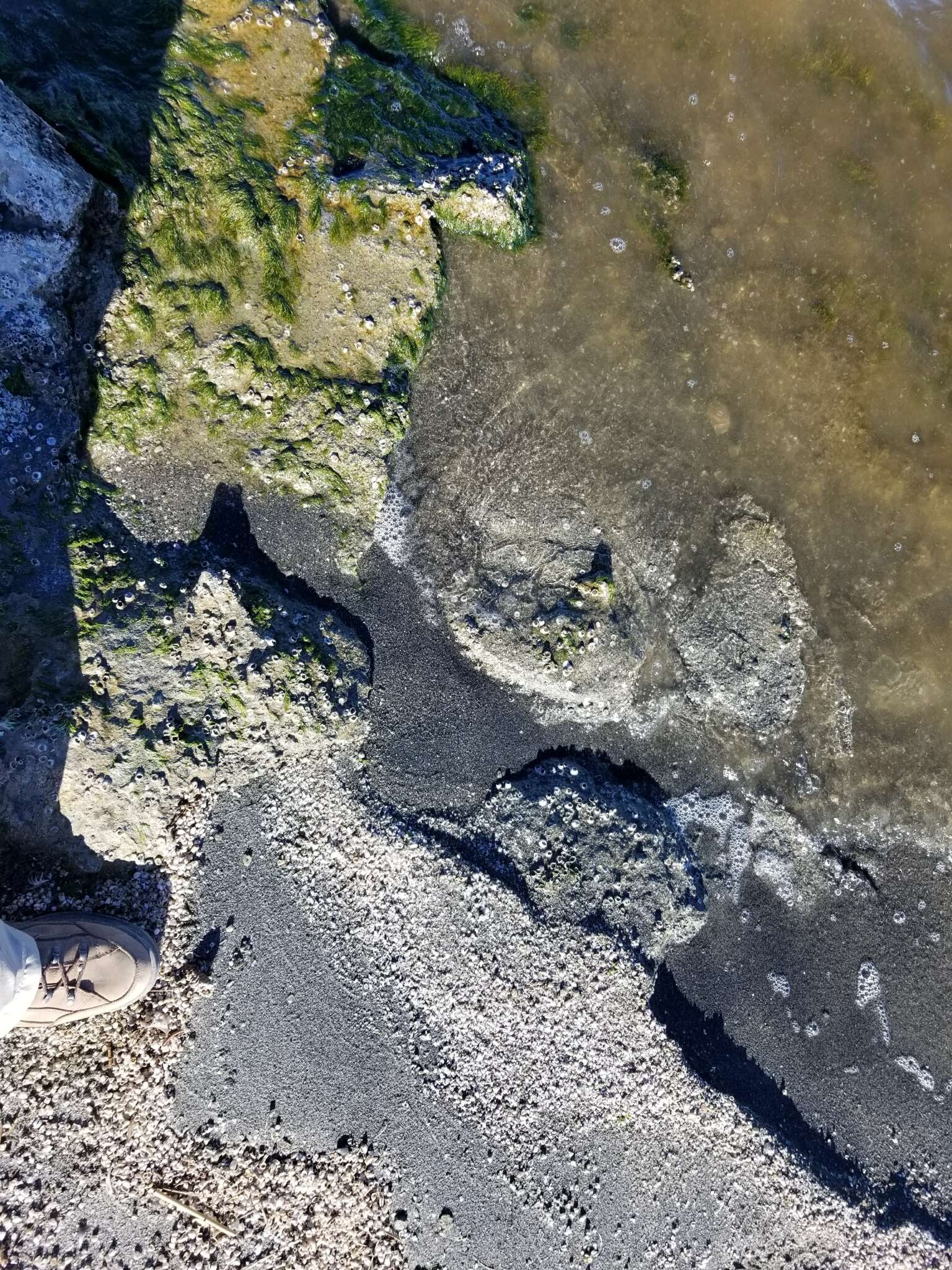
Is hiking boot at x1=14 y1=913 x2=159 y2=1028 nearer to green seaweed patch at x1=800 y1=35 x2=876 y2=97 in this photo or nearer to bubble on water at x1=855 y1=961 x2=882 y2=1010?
bubble on water at x1=855 y1=961 x2=882 y2=1010

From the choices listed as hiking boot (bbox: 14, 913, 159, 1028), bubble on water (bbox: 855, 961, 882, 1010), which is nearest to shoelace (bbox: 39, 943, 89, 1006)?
hiking boot (bbox: 14, 913, 159, 1028)

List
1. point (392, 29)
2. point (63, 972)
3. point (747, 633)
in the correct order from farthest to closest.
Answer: point (747, 633) < point (392, 29) < point (63, 972)

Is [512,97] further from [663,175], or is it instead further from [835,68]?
[835,68]

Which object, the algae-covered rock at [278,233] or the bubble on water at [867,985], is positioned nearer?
the algae-covered rock at [278,233]

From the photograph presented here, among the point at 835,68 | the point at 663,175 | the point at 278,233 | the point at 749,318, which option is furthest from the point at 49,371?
the point at 835,68

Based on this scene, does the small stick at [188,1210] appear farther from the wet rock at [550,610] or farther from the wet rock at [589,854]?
the wet rock at [550,610]

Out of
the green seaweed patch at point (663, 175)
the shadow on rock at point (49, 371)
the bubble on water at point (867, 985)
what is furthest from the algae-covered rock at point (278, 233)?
the bubble on water at point (867, 985)
